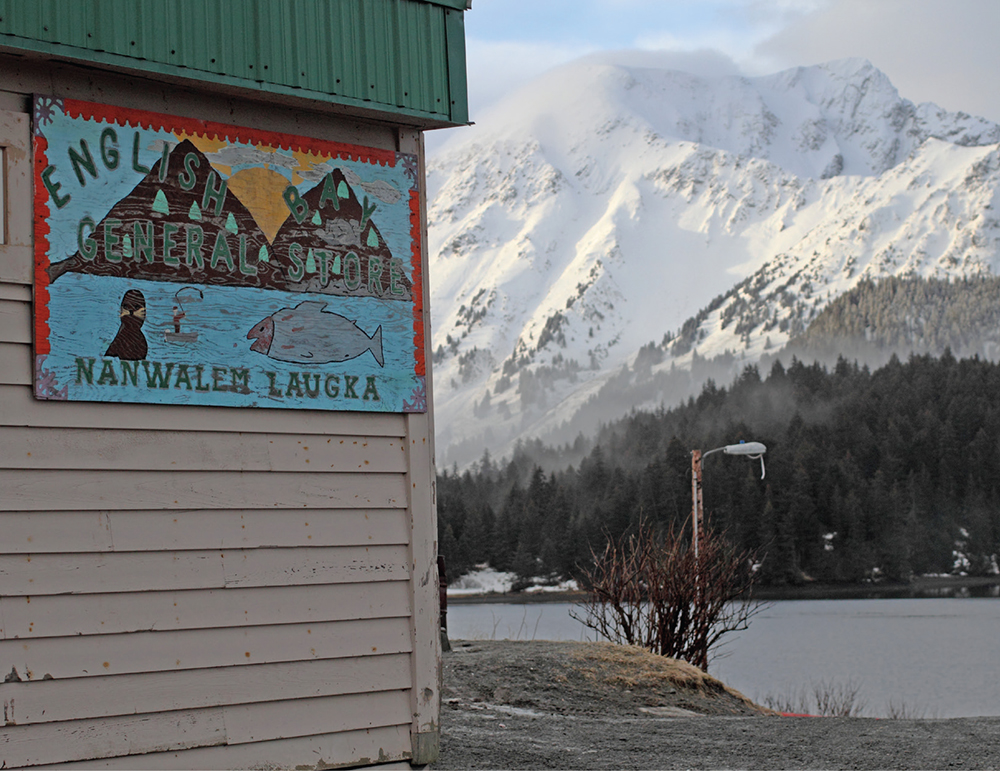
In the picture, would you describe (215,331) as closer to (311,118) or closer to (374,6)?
(311,118)

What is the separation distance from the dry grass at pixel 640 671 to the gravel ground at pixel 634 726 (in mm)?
14

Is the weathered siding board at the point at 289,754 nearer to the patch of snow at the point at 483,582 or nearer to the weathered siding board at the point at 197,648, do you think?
the weathered siding board at the point at 197,648

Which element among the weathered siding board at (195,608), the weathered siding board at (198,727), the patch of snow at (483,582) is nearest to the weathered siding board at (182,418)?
the weathered siding board at (195,608)

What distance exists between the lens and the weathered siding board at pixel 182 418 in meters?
5.14

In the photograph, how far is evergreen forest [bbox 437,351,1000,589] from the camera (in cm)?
11106

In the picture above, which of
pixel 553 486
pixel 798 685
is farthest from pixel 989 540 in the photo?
pixel 798 685

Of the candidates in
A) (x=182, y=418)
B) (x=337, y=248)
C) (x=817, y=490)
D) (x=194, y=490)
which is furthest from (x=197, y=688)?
(x=817, y=490)

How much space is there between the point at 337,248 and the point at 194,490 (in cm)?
145

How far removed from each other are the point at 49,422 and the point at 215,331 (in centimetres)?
89

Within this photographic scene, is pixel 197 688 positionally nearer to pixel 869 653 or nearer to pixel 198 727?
pixel 198 727

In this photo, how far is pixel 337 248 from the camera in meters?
5.99

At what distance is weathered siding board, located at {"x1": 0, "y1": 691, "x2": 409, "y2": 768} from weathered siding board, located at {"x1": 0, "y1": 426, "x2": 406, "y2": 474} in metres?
1.13

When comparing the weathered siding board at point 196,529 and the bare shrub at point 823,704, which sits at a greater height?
the weathered siding board at point 196,529

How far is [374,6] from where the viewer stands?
6.18 m
